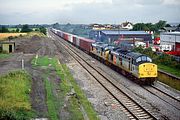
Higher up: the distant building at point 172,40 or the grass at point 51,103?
the distant building at point 172,40

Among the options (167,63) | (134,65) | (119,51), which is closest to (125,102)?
(134,65)

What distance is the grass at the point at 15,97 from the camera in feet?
56.1

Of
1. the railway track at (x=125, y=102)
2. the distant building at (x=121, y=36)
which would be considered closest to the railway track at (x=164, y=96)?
the railway track at (x=125, y=102)

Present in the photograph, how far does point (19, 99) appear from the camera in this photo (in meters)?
21.0

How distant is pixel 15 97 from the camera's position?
21.4m

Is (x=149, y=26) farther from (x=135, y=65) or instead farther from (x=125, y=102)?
(x=125, y=102)

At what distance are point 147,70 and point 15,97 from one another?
46.4 feet

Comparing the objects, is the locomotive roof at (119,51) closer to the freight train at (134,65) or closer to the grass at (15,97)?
the freight train at (134,65)

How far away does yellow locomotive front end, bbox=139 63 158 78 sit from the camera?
30.8 meters

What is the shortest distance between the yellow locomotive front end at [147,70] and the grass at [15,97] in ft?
34.1

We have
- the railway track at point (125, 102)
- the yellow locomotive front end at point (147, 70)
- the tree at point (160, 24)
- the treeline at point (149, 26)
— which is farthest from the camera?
the tree at point (160, 24)

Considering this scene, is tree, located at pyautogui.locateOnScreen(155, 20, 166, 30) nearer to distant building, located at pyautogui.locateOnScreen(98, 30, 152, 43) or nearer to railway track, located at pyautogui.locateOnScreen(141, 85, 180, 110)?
distant building, located at pyautogui.locateOnScreen(98, 30, 152, 43)

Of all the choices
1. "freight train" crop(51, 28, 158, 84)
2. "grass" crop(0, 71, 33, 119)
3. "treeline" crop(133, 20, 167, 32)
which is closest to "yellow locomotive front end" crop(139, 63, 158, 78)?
"freight train" crop(51, 28, 158, 84)

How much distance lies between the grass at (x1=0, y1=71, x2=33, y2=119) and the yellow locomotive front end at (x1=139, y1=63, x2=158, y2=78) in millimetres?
10385
